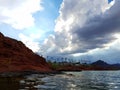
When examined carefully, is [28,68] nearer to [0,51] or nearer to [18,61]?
[18,61]

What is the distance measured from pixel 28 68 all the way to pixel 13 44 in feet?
70.6

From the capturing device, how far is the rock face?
11719 centimetres

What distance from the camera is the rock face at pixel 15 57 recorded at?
117188mm

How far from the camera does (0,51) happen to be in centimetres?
12650

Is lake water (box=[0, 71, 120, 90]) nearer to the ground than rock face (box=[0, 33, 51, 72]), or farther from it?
nearer to the ground

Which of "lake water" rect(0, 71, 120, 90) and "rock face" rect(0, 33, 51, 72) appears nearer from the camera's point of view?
"lake water" rect(0, 71, 120, 90)

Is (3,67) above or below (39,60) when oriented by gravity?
below

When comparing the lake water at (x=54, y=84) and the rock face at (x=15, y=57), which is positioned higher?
the rock face at (x=15, y=57)

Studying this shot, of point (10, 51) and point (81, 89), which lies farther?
point (10, 51)

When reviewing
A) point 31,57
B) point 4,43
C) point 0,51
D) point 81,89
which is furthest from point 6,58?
point 81,89

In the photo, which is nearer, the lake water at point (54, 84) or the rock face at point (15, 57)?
the lake water at point (54, 84)

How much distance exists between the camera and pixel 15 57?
424 feet

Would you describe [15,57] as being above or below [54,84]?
above

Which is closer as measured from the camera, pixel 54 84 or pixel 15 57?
pixel 54 84
